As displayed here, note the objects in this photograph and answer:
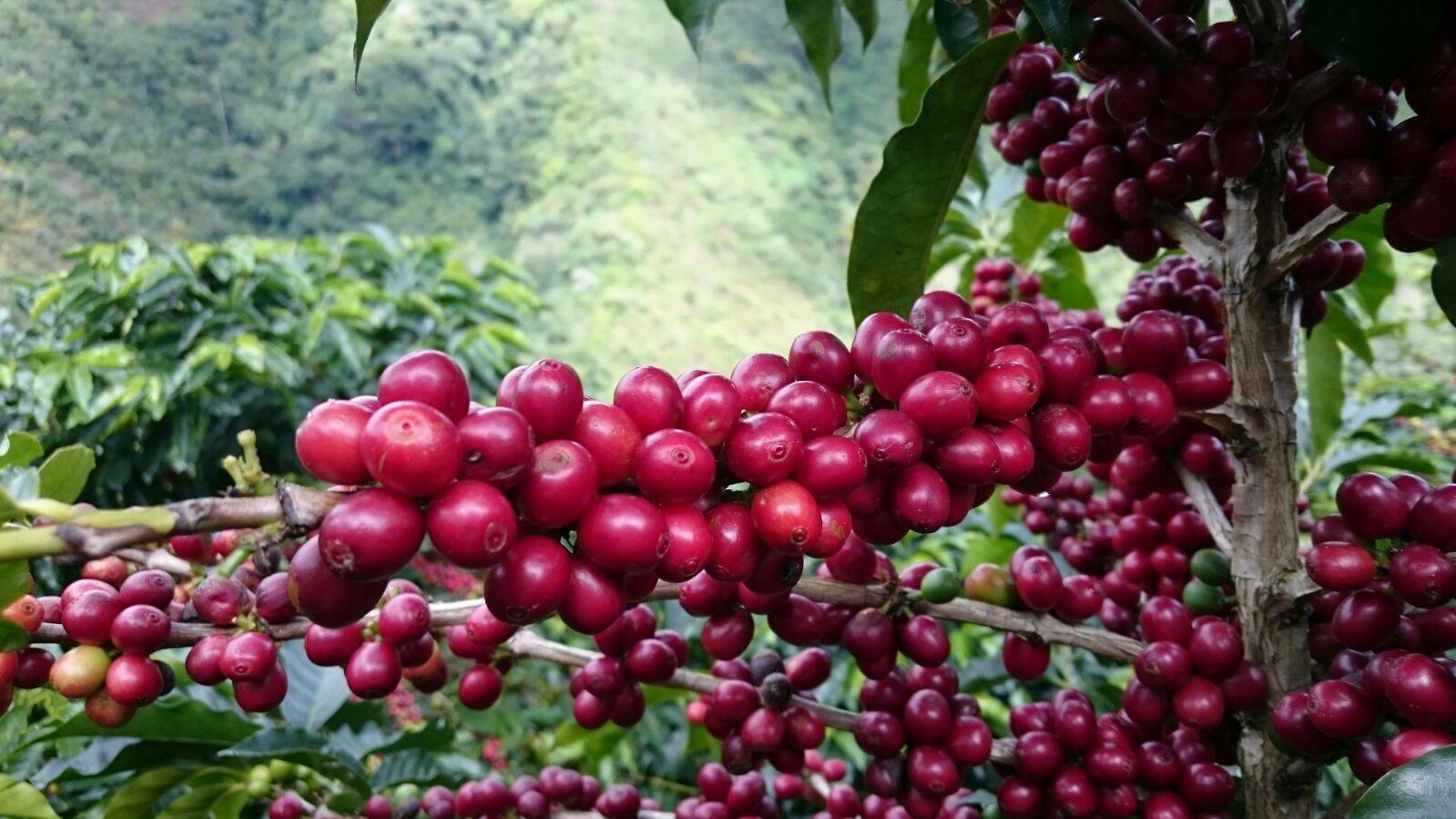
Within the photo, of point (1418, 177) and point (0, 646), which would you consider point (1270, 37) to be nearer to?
point (1418, 177)

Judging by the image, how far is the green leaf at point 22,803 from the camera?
0.59 m

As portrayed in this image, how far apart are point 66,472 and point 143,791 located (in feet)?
1.59

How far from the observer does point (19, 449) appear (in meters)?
0.64

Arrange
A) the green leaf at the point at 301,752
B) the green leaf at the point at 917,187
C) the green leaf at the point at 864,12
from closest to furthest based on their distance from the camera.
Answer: the green leaf at the point at 917,187 → the green leaf at the point at 301,752 → the green leaf at the point at 864,12

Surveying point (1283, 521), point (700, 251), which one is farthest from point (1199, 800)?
point (700, 251)

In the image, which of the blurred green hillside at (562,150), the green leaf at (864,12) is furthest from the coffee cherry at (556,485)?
the blurred green hillside at (562,150)

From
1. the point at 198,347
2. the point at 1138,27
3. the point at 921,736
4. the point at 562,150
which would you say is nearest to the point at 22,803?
the point at 921,736

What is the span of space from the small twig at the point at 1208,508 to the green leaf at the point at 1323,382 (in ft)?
1.77

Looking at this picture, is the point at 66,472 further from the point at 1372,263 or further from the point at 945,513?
the point at 1372,263

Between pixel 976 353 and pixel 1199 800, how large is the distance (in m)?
0.49

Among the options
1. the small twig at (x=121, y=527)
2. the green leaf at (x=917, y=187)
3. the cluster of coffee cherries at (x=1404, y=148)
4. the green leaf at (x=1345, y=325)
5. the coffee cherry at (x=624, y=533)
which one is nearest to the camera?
the small twig at (x=121, y=527)

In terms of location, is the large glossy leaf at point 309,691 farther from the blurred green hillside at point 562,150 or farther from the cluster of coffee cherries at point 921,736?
the blurred green hillside at point 562,150

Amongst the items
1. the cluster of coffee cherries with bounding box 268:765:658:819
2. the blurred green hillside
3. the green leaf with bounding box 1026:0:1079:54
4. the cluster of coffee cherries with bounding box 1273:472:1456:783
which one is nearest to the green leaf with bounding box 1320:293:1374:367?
the cluster of coffee cherries with bounding box 1273:472:1456:783

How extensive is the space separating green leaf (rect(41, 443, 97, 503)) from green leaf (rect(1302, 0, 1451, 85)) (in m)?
0.86
